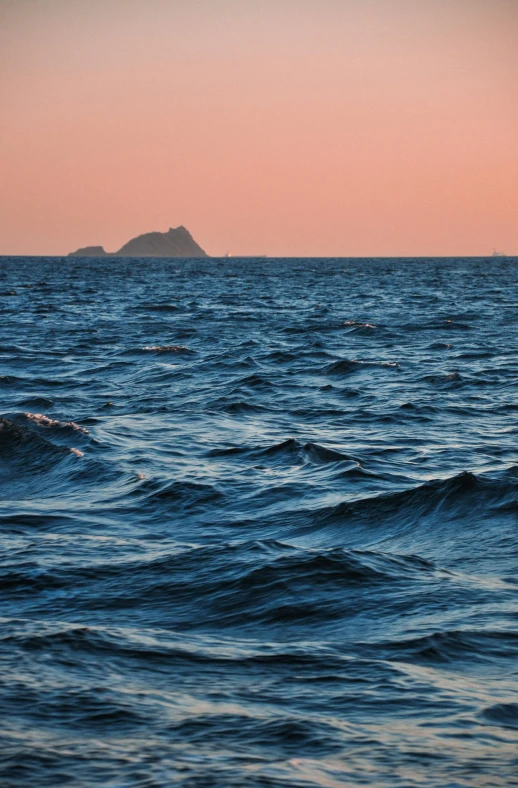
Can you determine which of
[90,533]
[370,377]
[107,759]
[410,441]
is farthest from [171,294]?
[107,759]

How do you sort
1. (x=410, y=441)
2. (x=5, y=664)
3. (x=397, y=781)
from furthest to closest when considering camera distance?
1. (x=410, y=441)
2. (x=5, y=664)
3. (x=397, y=781)

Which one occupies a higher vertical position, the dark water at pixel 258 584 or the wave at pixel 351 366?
the wave at pixel 351 366

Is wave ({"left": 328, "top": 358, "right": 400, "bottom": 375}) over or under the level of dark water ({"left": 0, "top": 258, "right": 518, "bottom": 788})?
over

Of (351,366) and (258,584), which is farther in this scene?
(351,366)

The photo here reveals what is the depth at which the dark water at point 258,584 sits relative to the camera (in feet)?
18.6

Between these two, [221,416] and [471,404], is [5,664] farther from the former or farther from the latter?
[471,404]

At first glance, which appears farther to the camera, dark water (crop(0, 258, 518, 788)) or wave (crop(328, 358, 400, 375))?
wave (crop(328, 358, 400, 375))

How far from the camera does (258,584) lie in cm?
880

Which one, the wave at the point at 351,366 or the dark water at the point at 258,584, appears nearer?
the dark water at the point at 258,584

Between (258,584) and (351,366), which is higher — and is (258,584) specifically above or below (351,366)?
below

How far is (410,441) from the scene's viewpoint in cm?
1580

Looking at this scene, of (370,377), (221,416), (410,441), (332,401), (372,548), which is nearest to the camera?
(372,548)

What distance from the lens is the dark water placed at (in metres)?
5.68

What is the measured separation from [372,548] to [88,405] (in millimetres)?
10323
